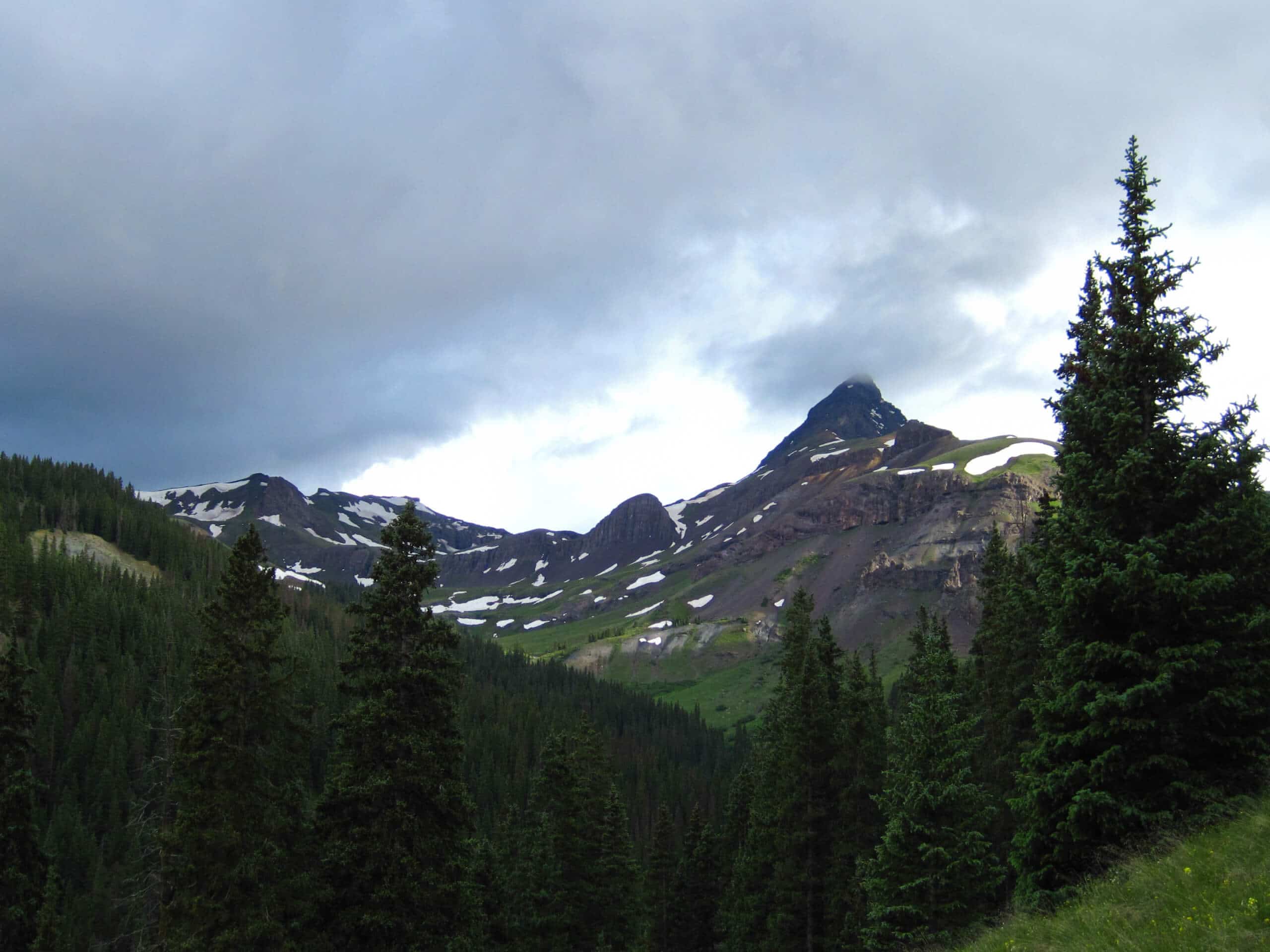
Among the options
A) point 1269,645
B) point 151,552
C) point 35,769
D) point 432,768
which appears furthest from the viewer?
point 151,552

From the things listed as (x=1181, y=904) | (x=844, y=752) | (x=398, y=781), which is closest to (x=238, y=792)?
(x=398, y=781)

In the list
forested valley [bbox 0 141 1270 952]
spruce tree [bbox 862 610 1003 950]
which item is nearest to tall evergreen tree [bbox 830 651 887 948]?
forested valley [bbox 0 141 1270 952]

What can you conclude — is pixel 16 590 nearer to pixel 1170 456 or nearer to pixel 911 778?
pixel 911 778

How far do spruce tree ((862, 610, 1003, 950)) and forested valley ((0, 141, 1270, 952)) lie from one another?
0.09 meters

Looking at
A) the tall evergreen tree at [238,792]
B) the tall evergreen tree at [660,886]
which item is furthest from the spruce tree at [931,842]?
the tall evergreen tree at [660,886]

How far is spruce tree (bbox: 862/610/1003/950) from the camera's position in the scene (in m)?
21.6

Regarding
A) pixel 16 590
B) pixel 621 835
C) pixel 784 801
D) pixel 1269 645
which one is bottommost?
pixel 621 835

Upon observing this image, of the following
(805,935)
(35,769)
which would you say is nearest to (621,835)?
(805,935)

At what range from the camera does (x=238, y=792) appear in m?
19.8

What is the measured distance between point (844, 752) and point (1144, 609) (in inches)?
739

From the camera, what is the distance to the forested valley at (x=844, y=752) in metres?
13.9

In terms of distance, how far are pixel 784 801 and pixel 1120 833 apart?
19020 millimetres

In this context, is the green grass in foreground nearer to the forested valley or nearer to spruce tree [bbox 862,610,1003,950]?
the forested valley

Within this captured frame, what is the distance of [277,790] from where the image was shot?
2038cm
